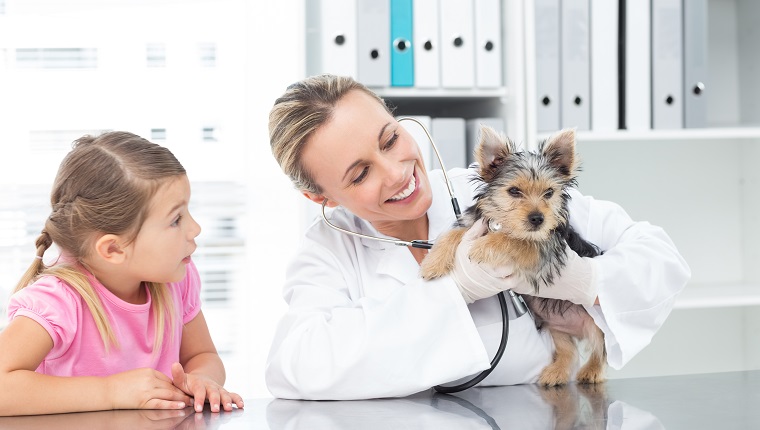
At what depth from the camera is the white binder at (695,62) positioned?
2.33 metres

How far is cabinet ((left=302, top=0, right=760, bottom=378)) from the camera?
2721mm

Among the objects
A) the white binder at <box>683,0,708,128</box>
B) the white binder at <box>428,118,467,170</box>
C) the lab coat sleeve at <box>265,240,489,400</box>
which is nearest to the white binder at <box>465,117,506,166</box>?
the white binder at <box>428,118,467,170</box>

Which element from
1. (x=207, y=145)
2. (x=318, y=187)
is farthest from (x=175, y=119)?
(x=318, y=187)

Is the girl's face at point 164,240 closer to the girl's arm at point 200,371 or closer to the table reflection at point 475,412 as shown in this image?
the girl's arm at point 200,371

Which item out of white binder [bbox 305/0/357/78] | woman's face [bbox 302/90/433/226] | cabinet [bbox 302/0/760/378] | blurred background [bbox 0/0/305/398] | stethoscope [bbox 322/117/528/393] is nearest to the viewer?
stethoscope [bbox 322/117/528/393]

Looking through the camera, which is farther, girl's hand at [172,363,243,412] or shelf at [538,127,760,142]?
shelf at [538,127,760,142]

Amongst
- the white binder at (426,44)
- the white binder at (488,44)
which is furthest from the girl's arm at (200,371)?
the white binder at (488,44)

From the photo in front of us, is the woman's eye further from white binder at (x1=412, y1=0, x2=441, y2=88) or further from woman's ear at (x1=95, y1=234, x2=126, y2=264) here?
white binder at (x1=412, y1=0, x2=441, y2=88)

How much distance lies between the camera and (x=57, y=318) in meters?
1.23

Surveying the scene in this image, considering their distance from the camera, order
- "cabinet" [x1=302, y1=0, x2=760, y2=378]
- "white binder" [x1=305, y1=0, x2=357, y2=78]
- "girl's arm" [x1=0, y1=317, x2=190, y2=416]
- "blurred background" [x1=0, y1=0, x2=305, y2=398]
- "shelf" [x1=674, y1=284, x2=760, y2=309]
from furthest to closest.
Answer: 1. "blurred background" [x1=0, y1=0, x2=305, y2=398]
2. "cabinet" [x1=302, y1=0, x2=760, y2=378]
3. "shelf" [x1=674, y1=284, x2=760, y2=309]
4. "white binder" [x1=305, y1=0, x2=357, y2=78]
5. "girl's arm" [x1=0, y1=317, x2=190, y2=416]

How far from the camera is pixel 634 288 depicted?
4.19ft

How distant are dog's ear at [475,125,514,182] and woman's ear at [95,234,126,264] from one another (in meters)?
0.61

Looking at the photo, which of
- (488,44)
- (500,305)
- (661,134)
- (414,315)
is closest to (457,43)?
(488,44)

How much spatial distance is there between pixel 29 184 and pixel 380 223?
1860 millimetres
